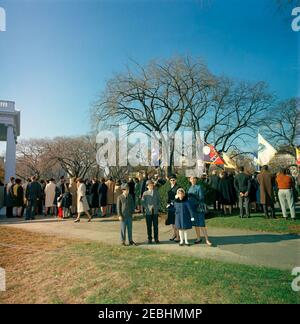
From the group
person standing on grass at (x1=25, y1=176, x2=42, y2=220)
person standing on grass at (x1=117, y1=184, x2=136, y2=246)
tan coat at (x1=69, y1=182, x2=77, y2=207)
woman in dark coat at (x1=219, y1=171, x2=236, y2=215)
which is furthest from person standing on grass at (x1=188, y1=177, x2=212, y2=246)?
tan coat at (x1=69, y1=182, x2=77, y2=207)

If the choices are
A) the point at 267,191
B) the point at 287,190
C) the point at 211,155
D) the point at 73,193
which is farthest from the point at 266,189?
the point at 73,193

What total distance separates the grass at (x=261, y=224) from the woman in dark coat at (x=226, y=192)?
1.79 meters

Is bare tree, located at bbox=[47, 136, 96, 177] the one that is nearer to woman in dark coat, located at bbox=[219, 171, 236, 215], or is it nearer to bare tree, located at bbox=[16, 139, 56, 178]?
bare tree, located at bbox=[16, 139, 56, 178]

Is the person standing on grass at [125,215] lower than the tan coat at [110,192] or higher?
lower

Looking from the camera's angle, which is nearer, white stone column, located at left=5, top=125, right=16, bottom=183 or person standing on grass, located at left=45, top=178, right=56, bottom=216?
person standing on grass, located at left=45, top=178, right=56, bottom=216

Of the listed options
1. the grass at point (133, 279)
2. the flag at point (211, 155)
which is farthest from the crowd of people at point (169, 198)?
the flag at point (211, 155)

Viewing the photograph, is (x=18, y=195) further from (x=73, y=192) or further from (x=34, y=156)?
(x=34, y=156)

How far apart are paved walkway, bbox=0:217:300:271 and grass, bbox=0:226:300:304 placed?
665 millimetres

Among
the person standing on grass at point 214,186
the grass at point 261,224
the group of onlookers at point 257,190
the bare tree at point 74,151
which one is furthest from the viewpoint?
Answer: the bare tree at point 74,151

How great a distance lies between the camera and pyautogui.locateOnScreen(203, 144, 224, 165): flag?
1942cm

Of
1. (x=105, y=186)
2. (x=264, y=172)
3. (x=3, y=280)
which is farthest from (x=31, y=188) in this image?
(x=264, y=172)

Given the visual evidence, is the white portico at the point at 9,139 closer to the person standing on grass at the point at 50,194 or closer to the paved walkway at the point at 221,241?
the person standing on grass at the point at 50,194

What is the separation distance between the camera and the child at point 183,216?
7.86 meters
